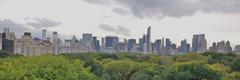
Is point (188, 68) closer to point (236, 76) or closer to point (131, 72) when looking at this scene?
point (236, 76)

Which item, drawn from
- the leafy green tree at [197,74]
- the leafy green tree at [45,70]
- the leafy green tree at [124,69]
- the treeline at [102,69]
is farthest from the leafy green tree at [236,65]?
the leafy green tree at [45,70]

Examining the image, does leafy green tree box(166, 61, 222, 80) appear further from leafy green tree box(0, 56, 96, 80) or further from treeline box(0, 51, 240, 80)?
leafy green tree box(0, 56, 96, 80)

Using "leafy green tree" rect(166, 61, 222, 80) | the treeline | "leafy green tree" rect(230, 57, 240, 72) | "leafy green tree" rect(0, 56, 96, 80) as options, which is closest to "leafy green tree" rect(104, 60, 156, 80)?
the treeline

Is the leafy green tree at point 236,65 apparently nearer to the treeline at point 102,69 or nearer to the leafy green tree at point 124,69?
the treeline at point 102,69

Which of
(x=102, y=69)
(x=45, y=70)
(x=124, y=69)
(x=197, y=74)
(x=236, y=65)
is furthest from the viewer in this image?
(x=236, y=65)

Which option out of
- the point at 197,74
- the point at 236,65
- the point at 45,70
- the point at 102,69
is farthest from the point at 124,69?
the point at 45,70

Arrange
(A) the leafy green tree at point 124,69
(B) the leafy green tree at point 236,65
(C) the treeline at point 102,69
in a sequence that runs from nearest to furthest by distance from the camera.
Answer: (C) the treeline at point 102,69
(A) the leafy green tree at point 124,69
(B) the leafy green tree at point 236,65

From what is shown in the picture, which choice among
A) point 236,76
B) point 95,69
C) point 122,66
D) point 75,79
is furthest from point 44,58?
point 122,66

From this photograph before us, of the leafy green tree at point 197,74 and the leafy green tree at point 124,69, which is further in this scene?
the leafy green tree at point 124,69

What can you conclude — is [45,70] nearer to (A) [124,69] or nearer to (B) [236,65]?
(A) [124,69]
